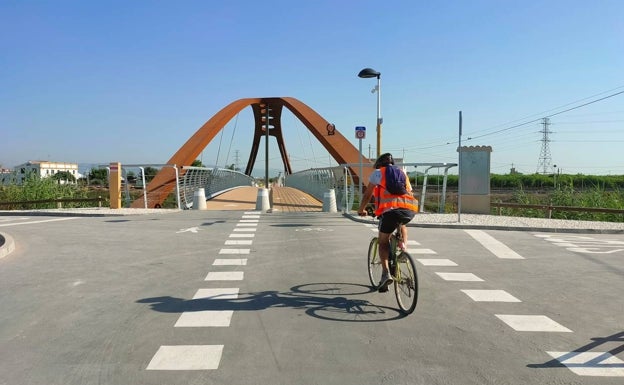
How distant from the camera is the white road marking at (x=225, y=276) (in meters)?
6.70

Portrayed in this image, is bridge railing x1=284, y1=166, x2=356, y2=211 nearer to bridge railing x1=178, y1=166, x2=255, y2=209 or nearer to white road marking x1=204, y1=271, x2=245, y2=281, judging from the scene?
bridge railing x1=178, y1=166, x2=255, y2=209

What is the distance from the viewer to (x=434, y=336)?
14.3 ft

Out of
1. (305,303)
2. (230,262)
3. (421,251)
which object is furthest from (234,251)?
(305,303)

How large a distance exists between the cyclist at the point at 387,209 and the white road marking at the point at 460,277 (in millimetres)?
1625

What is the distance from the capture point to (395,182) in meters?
5.31

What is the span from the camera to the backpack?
530cm

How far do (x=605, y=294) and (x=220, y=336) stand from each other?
485 centimetres

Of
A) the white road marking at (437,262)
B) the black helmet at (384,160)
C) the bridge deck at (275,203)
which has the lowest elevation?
the white road marking at (437,262)

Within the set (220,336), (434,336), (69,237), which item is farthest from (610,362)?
(69,237)

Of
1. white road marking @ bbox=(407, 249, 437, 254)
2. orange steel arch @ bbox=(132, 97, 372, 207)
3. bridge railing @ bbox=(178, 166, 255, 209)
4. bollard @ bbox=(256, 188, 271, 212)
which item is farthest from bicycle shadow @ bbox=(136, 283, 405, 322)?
orange steel arch @ bbox=(132, 97, 372, 207)

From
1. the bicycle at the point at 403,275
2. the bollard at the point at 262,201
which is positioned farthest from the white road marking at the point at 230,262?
the bollard at the point at 262,201

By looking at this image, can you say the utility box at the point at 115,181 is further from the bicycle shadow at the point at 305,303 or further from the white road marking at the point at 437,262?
the bicycle shadow at the point at 305,303

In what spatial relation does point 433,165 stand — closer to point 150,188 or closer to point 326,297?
point 326,297

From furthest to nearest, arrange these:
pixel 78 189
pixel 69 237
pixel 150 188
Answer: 1. pixel 150 188
2. pixel 78 189
3. pixel 69 237
